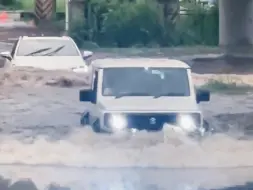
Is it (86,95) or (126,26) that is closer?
(86,95)

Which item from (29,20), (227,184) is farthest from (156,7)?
(227,184)

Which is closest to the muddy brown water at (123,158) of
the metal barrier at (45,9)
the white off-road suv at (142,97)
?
the white off-road suv at (142,97)

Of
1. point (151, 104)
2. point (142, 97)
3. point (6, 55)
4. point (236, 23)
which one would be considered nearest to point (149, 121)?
point (151, 104)

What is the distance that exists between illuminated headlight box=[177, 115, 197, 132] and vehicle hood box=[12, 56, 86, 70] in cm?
1081

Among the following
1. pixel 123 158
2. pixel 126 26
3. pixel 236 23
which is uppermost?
pixel 123 158

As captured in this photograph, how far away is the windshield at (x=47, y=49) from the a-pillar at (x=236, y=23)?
20.8 m

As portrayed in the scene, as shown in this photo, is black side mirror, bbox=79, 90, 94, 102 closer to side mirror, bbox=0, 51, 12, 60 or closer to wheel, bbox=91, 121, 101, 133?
wheel, bbox=91, 121, 101, 133

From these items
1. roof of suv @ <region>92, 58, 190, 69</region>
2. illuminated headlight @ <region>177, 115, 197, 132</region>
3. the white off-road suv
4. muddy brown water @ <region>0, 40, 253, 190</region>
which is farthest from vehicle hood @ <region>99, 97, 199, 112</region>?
roof of suv @ <region>92, 58, 190, 69</region>

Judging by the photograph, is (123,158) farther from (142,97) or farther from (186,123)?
(142,97)

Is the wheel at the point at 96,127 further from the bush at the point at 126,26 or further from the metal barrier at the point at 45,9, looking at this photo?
the metal barrier at the point at 45,9

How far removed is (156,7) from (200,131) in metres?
31.1

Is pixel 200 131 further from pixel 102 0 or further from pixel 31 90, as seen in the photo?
pixel 102 0

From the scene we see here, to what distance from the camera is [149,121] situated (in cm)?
1493

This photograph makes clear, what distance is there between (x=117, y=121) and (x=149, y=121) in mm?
514
